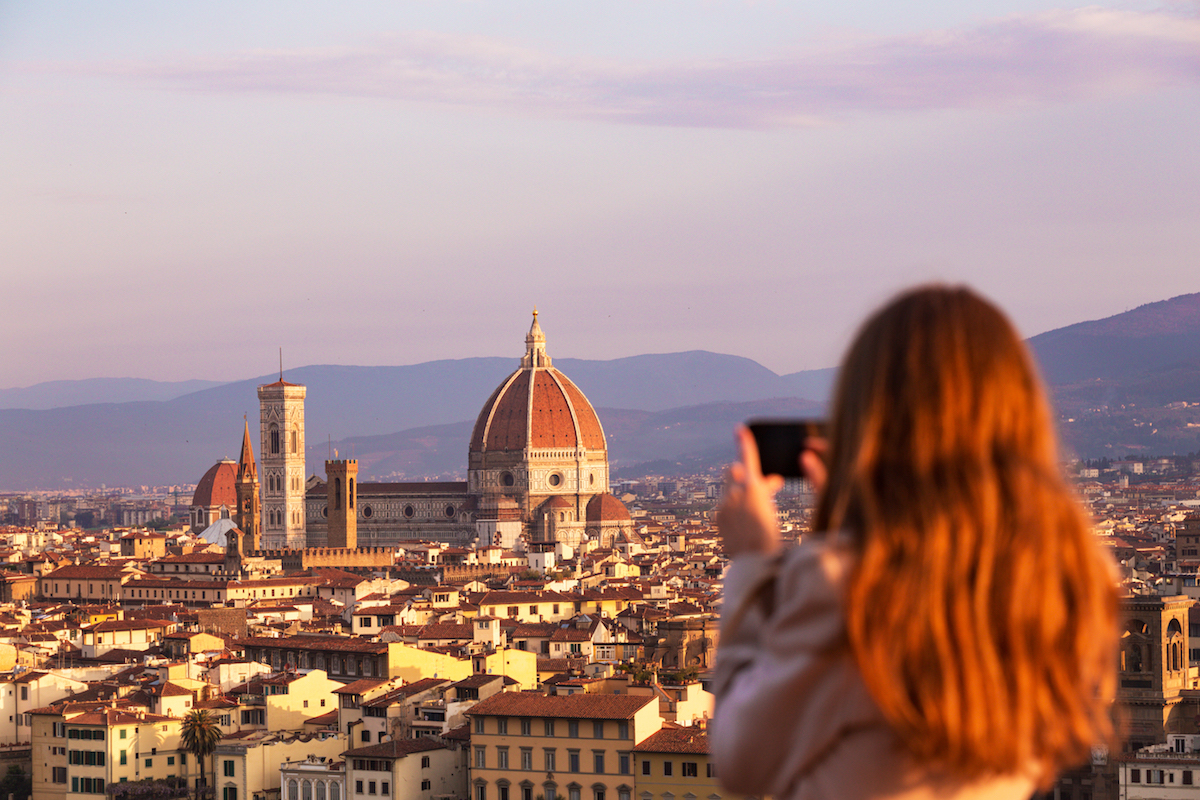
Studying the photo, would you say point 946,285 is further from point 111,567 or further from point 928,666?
point 111,567

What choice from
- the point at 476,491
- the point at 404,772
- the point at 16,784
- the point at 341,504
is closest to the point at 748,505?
the point at 404,772

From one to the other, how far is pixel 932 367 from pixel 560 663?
39733 millimetres

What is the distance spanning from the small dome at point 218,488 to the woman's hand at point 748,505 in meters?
133

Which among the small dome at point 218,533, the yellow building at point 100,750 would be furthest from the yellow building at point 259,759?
the small dome at point 218,533

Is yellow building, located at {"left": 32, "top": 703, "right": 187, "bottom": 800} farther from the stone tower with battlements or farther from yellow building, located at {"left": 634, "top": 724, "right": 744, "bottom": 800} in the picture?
the stone tower with battlements

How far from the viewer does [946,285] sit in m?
2.05

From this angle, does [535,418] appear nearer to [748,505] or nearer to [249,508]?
[249,508]

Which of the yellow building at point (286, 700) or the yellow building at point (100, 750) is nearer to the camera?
the yellow building at point (100, 750)

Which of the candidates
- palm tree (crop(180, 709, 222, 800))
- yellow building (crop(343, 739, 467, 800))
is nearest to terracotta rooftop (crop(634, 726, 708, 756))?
yellow building (crop(343, 739, 467, 800))

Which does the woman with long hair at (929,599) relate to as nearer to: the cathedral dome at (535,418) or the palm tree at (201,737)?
the palm tree at (201,737)

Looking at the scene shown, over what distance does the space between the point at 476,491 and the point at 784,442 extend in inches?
4060

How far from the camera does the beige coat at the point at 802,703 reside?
1950 millimetres

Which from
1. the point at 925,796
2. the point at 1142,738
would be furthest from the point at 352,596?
the point at 925,796

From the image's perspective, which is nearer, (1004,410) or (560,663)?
(1004,410)
